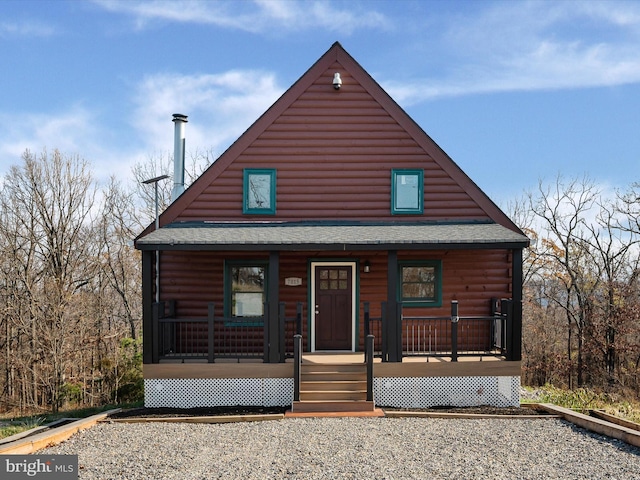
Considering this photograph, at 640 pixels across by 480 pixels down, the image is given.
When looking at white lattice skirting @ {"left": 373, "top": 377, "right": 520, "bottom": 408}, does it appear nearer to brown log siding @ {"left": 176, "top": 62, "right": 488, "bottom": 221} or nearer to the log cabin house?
the log cabin house

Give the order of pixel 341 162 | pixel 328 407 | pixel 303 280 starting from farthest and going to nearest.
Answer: pixel 341 162
pixel 303 280
pixel 328 407

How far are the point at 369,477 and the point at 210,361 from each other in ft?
17.6

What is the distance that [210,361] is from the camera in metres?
10.9

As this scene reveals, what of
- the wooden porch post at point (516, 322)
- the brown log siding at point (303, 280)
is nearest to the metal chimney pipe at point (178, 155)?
the brown log siding at point (303, 280)

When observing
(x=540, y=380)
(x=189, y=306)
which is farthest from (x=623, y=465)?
(x=540, y=380)

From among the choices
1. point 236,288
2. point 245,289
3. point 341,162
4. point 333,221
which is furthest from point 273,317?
point 341,162

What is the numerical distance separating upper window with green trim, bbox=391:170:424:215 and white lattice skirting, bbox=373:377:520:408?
4.24 metres

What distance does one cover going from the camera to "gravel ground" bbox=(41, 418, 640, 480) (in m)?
6.74

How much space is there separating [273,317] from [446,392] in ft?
13.6

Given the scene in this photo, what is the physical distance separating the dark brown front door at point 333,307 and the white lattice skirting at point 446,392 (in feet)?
6.34

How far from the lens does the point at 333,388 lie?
1055 centimetres

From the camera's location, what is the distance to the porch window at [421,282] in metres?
12.7

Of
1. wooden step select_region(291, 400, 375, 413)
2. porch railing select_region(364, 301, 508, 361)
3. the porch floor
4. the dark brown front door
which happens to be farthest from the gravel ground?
the dark brown front door

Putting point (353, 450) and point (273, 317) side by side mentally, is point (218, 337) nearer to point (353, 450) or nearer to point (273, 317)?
point (273, 317)
